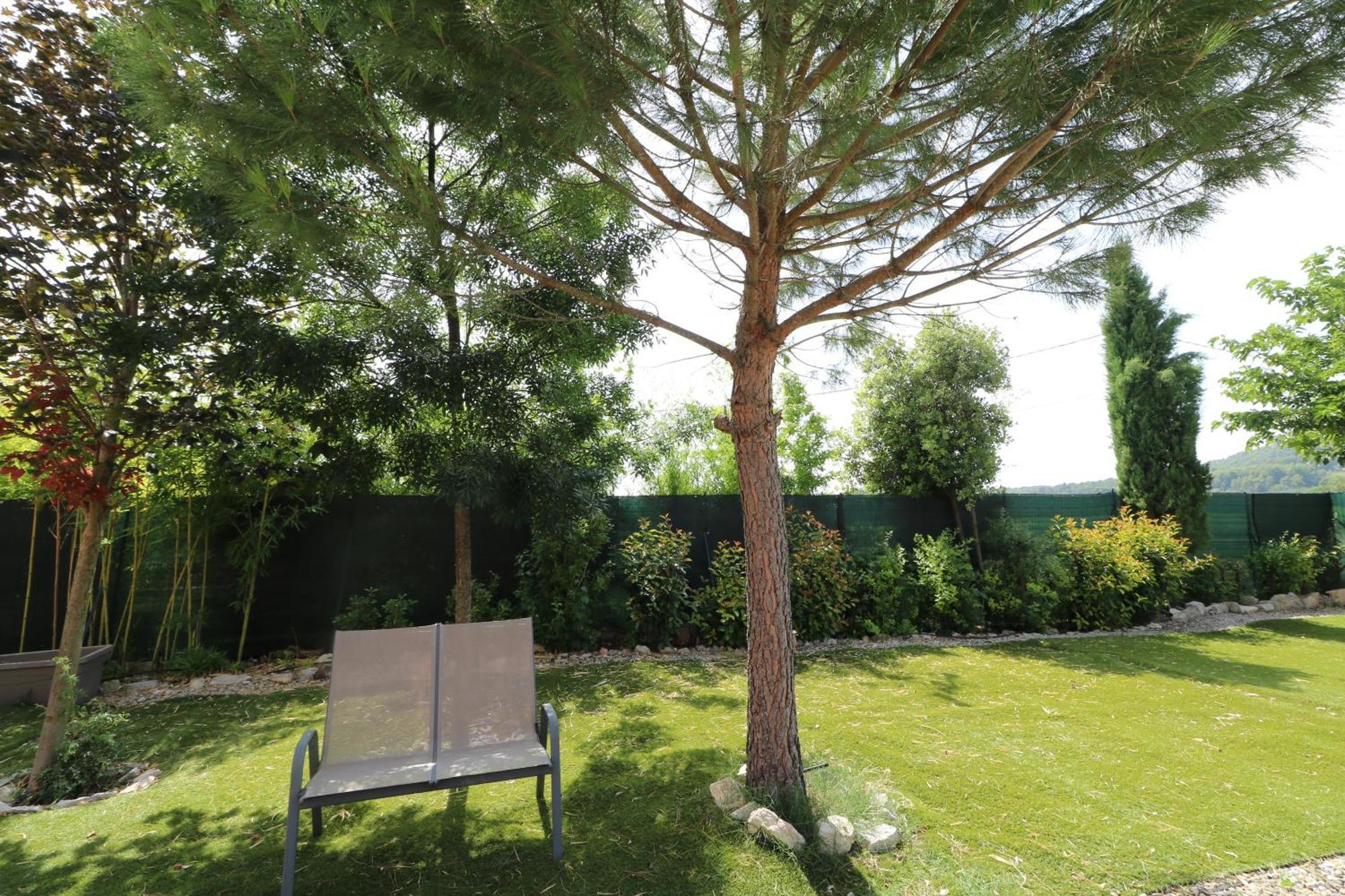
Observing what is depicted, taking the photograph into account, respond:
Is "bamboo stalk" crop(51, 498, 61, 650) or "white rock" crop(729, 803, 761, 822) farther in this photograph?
"bamboo stalk" crop(51, 498, 61, 650)

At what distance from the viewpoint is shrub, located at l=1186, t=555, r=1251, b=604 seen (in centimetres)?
884

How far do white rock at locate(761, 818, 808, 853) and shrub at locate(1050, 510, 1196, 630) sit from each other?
6.44 metres

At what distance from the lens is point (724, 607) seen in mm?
6324

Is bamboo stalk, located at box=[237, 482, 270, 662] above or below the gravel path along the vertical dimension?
above

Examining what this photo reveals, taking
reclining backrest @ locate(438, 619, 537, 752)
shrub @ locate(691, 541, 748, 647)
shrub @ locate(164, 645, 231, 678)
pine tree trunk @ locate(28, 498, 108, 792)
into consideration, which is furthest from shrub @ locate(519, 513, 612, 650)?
pine tree trunk @ locate(28, 498, 108, 792)

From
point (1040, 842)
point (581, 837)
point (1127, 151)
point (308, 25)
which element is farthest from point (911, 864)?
point (308, 25)

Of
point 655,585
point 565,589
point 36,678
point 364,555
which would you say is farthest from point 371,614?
point 655,585

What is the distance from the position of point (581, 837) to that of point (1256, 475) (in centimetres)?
4074

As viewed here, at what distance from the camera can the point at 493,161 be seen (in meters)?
3.44

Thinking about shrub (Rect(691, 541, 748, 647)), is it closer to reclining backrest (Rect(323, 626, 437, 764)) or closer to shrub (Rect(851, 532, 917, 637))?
shrub (Rect(851, 532, 917, 637))

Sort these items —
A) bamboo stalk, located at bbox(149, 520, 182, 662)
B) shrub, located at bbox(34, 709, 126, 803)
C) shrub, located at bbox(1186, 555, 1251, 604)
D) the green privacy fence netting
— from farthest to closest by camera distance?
shrub, located at bbox(1186, 555, 1251, 604) < bamboo stalk, located at bbox(149, 520, 182, 662) < the green privacy fence netting < shrub, located at bbox(34, 709, 126, 803)

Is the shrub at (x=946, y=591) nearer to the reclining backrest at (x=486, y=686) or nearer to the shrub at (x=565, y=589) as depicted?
the shrub at (x=565, y=589)

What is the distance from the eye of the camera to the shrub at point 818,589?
658 centimetres

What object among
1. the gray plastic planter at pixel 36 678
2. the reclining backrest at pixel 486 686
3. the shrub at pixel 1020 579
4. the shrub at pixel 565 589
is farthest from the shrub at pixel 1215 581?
the gray plastic planter at pixel 36 678
